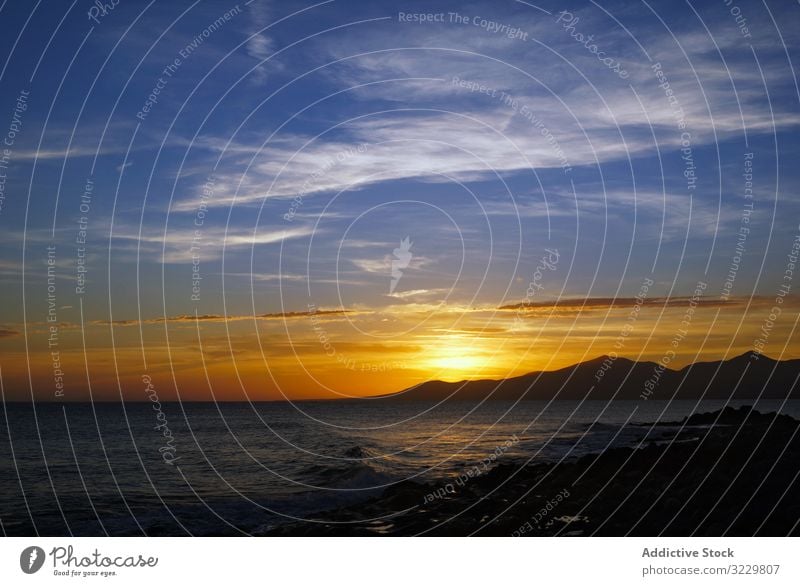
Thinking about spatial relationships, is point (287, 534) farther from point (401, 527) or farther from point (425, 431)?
point (425, 431)

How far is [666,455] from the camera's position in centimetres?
3028

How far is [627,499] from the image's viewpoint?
2525 centimetres

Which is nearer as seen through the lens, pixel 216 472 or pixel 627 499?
pixel 627 499

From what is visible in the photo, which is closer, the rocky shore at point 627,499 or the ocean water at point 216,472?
the rocky shore at point 627,499

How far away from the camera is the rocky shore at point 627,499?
21703mm

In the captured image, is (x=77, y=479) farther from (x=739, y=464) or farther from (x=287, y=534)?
(x=739, y=464)

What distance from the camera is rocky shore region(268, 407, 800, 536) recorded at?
21.7 m

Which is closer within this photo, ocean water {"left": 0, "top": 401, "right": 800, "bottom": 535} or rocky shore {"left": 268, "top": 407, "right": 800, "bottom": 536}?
rocky shore {"left": 268, "top": 407, "right": 800, "bottom": 536}

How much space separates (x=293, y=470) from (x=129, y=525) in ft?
61.2

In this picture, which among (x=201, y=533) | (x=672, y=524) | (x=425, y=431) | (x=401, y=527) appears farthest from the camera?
(x=425, y=431)
